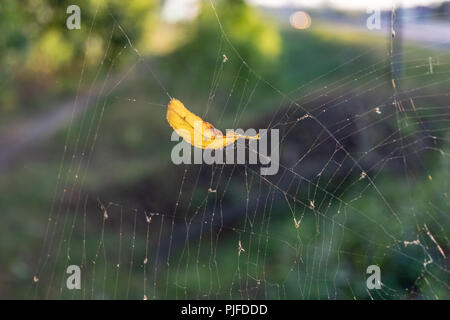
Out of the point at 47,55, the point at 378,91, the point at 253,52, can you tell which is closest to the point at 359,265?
the point at 378,91

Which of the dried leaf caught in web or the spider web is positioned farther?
the spider web

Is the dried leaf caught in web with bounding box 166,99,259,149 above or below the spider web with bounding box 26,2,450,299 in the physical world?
below

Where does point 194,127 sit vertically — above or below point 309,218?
below

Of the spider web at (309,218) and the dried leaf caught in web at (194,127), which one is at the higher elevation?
the spider web at (309,218)

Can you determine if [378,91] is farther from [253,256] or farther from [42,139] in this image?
[42,139]

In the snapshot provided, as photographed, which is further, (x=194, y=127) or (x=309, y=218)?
(x=309, y=218)
